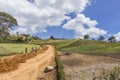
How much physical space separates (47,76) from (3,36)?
100301 millimetres

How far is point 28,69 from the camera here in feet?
121

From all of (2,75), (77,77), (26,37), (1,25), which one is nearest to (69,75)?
(77,77)

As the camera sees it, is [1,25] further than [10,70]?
Yes

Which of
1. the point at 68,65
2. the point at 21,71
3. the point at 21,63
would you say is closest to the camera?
the point at 21,71

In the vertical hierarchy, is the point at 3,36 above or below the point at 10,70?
above

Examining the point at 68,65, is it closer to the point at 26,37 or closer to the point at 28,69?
the point at 28,69

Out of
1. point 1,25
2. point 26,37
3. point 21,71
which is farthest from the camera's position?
point 26,37

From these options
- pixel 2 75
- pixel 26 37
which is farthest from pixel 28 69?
pixel 26 37

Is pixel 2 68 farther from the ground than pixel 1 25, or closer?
closer

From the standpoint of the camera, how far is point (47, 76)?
32.4m

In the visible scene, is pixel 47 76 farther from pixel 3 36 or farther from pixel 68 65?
pixel 3 36

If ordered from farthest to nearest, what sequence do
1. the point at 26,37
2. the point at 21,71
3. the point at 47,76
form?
the point at 26,37 → the point at 21,71 → the point at 47,76

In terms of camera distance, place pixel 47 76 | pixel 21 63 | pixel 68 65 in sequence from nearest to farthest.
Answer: pixel 47 76 → pixel 68 65 → pixel 21 63

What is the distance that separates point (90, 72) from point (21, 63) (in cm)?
1455
